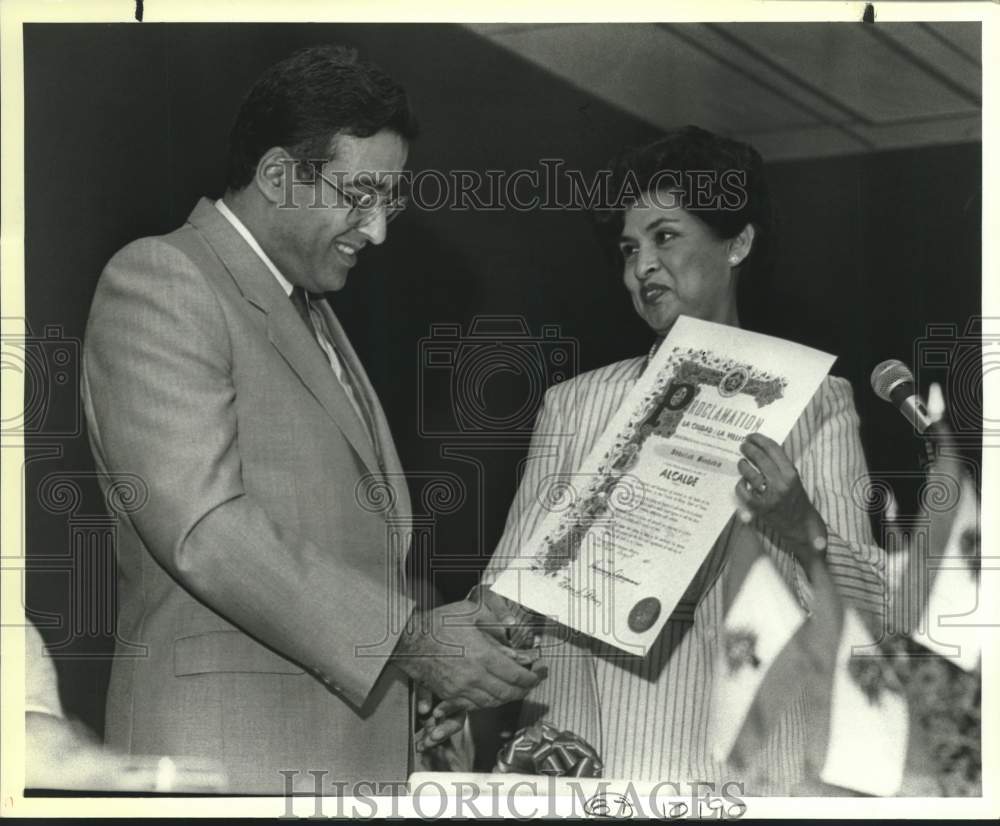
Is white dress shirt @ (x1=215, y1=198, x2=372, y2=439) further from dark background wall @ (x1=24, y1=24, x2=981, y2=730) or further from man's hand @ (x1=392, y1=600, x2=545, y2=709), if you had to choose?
man's hand @ (x1=392, y1=600, x2=545, y2=709)

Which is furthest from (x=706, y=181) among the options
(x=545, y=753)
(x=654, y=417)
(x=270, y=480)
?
(x=545, y=753)

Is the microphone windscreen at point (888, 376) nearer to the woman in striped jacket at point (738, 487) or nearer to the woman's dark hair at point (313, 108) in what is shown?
the woman in striped jacket at point (738, 487)

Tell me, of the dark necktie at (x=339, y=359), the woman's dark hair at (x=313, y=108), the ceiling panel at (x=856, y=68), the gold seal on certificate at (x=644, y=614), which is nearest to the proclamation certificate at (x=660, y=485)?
the gold seal on certificate at (x=644, y=614)

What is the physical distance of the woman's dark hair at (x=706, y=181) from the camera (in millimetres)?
3611

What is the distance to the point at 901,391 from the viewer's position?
11.8ft

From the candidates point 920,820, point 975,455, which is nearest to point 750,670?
point 920,820

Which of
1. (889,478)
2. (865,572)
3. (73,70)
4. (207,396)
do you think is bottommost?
(865,572)

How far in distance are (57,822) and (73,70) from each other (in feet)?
6.98

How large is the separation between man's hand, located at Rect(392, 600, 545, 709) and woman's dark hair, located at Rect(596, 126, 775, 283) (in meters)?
Answer: 1.15

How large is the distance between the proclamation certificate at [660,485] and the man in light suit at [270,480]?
275 millimetres

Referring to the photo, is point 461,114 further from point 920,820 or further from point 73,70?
point 920,820

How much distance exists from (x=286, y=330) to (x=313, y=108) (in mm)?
641

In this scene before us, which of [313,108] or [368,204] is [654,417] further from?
[313,108]

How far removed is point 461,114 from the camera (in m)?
3.64
